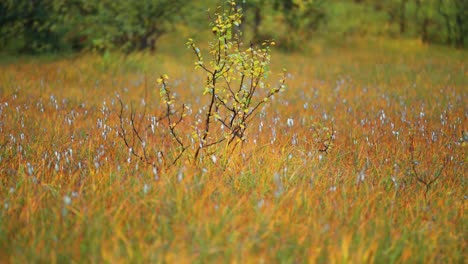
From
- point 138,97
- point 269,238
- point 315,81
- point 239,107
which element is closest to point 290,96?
point 315,81

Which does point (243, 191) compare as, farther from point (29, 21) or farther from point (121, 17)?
point (29, 21)

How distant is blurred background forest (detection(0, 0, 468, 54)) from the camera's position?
12445 mm

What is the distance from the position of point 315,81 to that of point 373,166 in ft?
20.2

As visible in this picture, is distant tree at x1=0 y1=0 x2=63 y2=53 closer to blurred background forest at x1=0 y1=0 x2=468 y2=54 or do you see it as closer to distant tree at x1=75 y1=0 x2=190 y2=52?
blurred background forest at x1=0 y1=0 x2=468 y2=54

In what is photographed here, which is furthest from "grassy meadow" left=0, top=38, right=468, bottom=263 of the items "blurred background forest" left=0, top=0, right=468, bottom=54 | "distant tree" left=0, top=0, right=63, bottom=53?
"distant tree" left=0, top=0, right=63, bottom=53

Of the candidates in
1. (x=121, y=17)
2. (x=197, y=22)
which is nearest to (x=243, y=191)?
(x=121, y=17)

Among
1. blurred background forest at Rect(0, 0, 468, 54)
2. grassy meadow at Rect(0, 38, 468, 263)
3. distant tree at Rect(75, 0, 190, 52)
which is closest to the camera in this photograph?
grassy meadow at Rect(0, 38, 468, 263)

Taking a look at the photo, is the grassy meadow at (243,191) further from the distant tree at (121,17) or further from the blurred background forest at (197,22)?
the blurred background forest at (197,22)

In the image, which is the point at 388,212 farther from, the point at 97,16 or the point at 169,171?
the point at 97,16

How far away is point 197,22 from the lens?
556 inches

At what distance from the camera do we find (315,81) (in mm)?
10719

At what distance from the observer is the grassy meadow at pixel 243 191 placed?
2.91 metres

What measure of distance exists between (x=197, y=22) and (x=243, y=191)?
431 inches

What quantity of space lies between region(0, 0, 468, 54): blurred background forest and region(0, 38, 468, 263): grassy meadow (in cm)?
484
